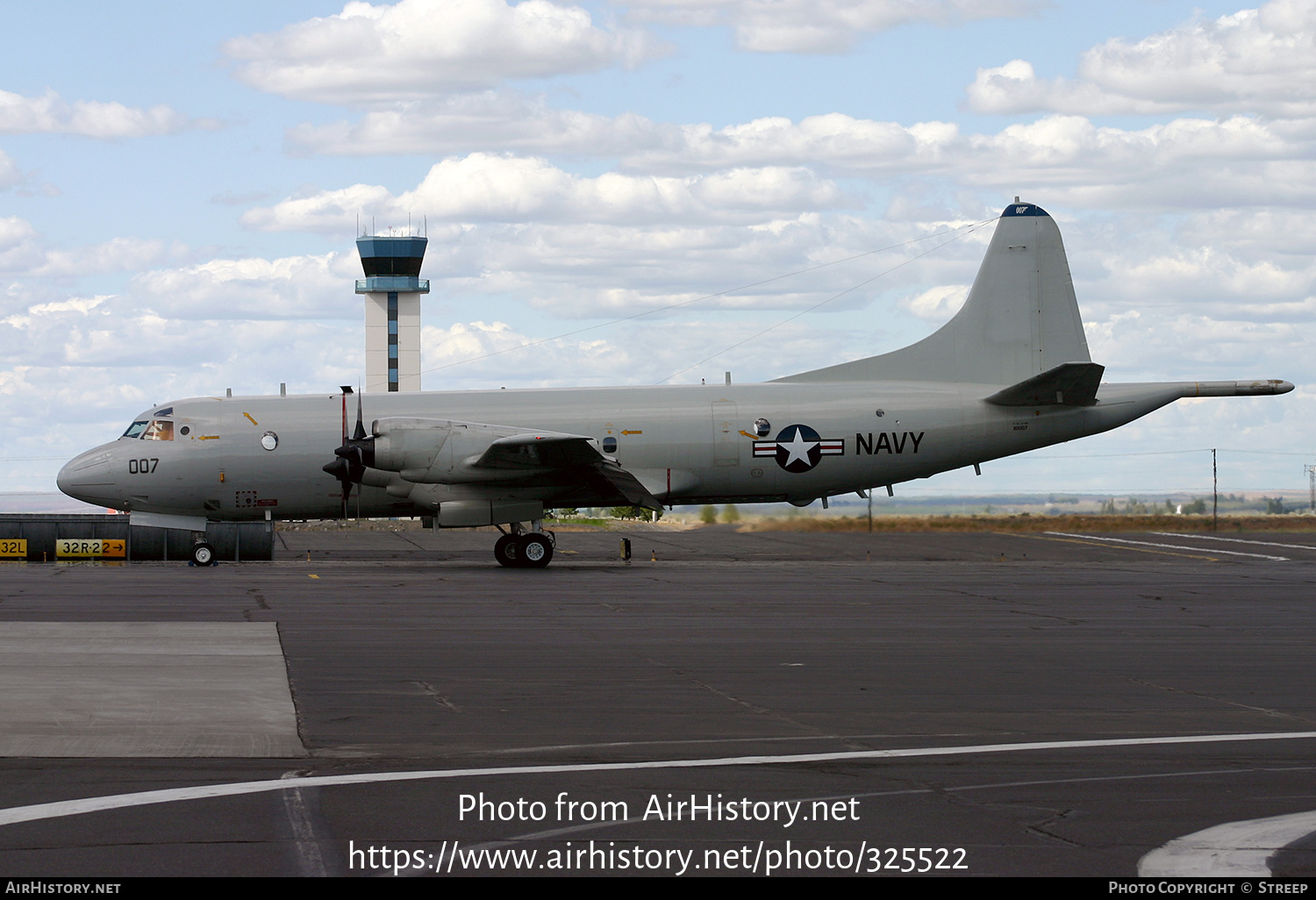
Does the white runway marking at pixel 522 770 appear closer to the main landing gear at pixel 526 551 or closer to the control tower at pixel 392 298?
the main landing gear at pixel 526 551

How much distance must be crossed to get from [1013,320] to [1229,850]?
89.7ft

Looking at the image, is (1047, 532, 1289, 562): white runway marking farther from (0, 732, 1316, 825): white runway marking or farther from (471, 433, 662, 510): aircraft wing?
(0, 732, 1316, 825): white runway marking

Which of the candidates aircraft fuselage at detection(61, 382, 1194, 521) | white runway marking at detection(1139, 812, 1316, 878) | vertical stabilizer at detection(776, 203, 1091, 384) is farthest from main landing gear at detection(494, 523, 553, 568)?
white runway marking at detection(1139, 812, 1316, 878)

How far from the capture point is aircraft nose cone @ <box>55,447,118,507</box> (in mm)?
29969

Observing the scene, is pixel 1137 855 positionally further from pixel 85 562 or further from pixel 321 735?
pixel 85 562

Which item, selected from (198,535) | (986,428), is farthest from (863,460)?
(198,535)

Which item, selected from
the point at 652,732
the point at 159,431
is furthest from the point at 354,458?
the point at 652,732

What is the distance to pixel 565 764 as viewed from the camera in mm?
9141

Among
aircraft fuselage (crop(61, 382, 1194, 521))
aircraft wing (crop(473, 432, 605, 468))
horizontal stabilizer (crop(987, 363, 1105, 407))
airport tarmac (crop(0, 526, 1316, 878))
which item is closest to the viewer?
airport tarmac (crop(0, 526, 1316, 878))

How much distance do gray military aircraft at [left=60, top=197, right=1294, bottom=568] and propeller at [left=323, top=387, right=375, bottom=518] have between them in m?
0.04

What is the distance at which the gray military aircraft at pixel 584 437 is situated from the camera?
28766mm
